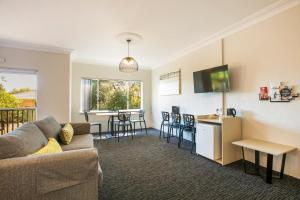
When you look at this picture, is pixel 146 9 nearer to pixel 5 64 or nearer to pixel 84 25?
pixel 84 25

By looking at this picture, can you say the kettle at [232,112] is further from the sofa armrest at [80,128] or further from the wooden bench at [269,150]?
the sofa armrest at [80,128]

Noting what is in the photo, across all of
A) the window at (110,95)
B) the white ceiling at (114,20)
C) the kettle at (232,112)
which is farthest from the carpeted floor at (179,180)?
the window at (110,95)

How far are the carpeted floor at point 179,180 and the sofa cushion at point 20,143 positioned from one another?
1.01 metres

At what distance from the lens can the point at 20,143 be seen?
4.78ft

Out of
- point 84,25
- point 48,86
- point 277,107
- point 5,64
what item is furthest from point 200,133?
point 5,64

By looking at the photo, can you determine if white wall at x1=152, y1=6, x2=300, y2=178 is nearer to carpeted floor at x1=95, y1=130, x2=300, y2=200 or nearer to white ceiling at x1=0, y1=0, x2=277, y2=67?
white ceiling at x1=0, y1=0, x2=277, y2=67

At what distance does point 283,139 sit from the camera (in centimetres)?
251

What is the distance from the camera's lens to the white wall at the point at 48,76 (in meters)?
3.95

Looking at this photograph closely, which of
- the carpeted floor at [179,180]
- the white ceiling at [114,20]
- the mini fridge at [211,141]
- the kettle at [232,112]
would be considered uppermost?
the white ceiling at [114,20]

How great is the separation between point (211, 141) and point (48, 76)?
4.24 m

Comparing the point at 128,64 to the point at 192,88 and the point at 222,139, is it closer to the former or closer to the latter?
the point at 192,88

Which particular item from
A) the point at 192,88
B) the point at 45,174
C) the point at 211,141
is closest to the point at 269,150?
the point at 211,141

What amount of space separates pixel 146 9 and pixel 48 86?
327 centimetres

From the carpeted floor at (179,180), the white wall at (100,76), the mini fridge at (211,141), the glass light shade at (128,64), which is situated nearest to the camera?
the carpeted floor at (179,180)
